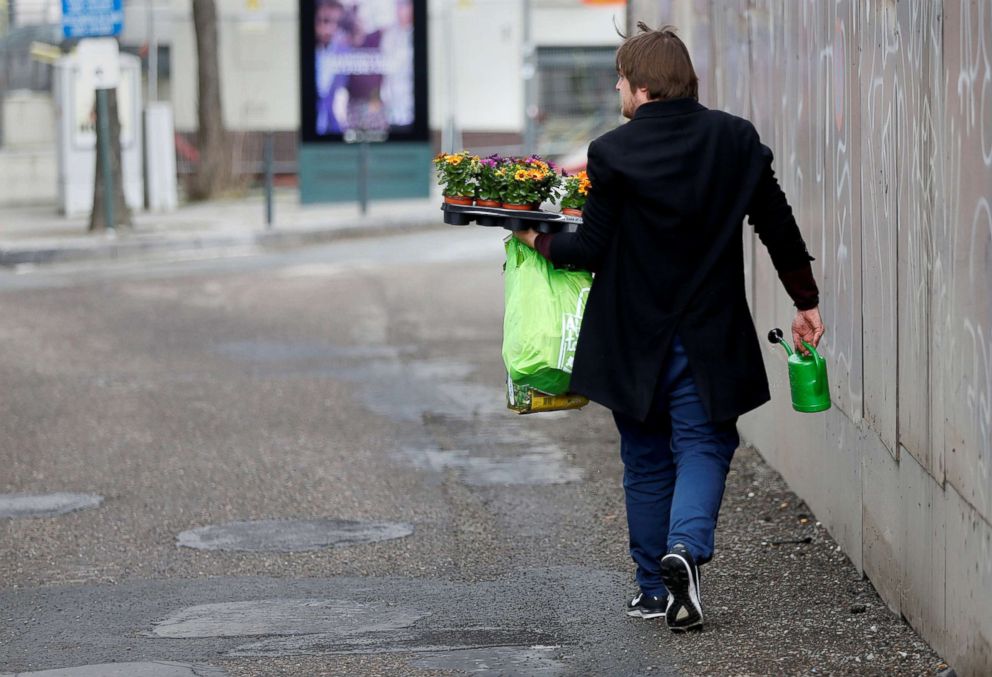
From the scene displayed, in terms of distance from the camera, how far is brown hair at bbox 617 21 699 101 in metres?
4.71

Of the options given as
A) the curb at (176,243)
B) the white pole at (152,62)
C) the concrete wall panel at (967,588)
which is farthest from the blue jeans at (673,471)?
the white pole at (152,62)

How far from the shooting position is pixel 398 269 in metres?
16.3

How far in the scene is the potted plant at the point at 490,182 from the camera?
5047mm

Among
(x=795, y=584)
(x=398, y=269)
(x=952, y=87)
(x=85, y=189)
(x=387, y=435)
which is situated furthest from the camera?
(x=85, y=189)

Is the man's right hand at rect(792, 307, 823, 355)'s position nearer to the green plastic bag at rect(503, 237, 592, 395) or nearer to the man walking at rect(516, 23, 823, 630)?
the man walking at rect(516, 23, 823, 630)

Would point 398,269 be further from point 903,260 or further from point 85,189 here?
point 903,260

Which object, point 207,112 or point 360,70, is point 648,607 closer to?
point 360,70

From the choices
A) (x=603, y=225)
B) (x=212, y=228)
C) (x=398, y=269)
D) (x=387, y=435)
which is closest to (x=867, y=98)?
(x=603, y=225)

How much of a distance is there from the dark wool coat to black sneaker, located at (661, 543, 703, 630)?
0.40 meters

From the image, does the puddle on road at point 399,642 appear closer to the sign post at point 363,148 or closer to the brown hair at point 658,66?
the brown hair at point 658,66

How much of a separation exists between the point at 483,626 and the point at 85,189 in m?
18.5

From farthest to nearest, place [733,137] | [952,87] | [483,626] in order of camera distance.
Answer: [483,626] < [733,137] < [952,87]

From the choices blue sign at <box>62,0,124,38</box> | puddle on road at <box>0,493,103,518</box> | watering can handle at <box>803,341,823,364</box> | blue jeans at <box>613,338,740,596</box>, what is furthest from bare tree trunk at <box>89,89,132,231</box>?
watering can handle at <box>803,341,823,364</box>

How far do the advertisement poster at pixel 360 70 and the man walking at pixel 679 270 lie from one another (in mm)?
19195
